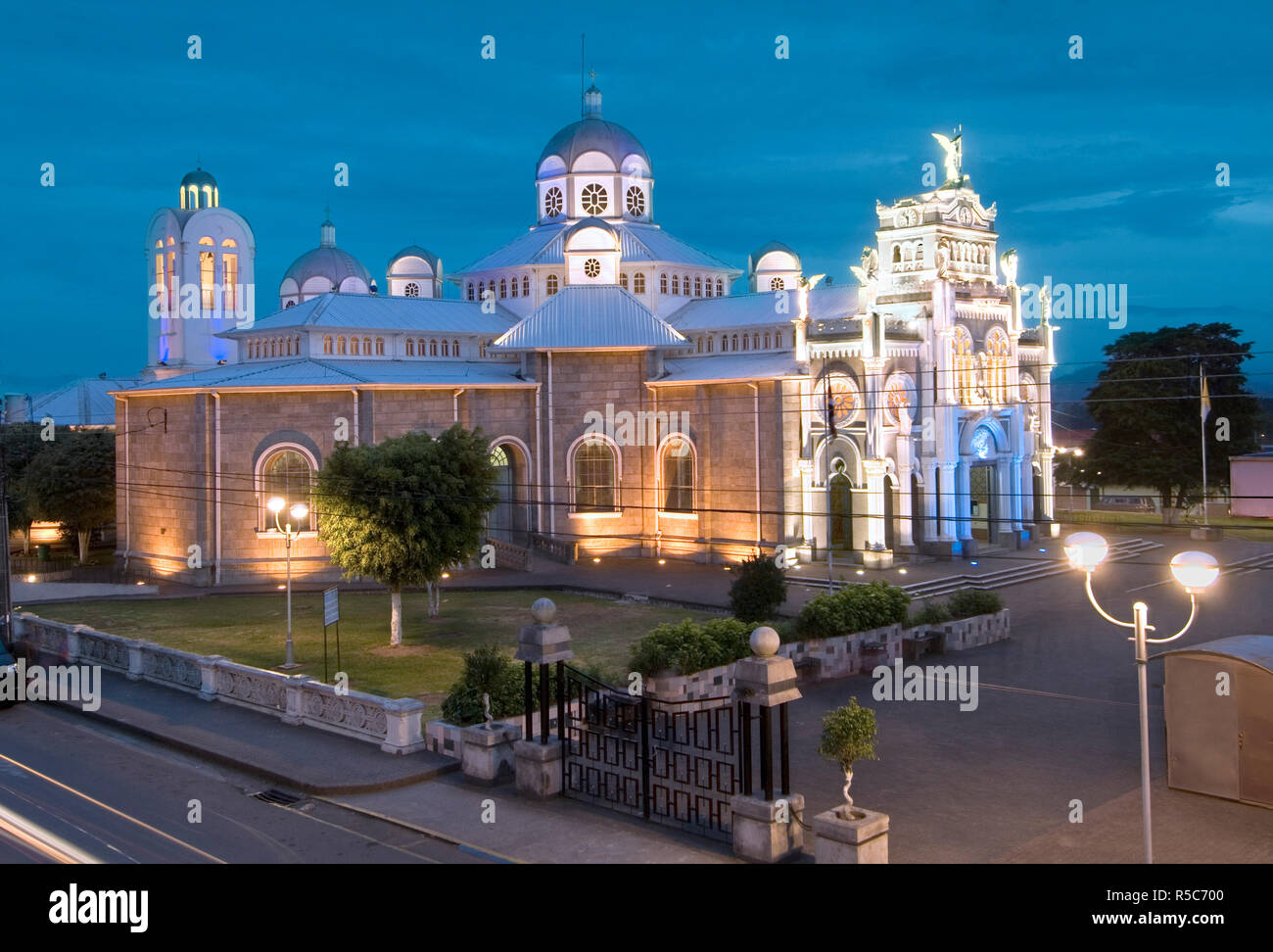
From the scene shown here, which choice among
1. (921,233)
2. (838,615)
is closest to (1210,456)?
(921,233)

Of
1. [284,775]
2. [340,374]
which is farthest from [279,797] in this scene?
[340,374]

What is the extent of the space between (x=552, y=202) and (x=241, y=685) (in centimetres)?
3337

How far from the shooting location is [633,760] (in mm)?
17469

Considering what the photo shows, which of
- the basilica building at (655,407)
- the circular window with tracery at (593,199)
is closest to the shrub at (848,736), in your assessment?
the basilica building at (655,407)

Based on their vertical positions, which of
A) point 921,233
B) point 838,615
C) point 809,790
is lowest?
point 809,790

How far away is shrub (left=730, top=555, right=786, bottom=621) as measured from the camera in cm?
2714

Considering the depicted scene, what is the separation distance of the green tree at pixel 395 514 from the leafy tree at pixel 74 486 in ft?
67.0

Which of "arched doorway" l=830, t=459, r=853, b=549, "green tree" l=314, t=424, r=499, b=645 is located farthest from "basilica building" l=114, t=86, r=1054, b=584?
"green tree" l=314, t=424, r=499, b=645

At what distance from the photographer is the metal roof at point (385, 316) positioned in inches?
1695

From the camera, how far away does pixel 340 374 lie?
39875mm

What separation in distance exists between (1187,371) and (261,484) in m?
37.5

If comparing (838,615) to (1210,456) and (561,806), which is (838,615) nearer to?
(561,806)

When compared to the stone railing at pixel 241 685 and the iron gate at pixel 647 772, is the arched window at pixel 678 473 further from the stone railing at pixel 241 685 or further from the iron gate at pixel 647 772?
the iron gate at pixel 647 772
